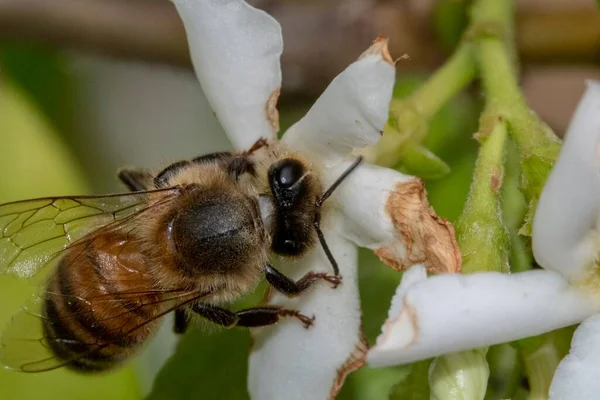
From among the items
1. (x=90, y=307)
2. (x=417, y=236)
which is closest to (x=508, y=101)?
(x=417, y=236)

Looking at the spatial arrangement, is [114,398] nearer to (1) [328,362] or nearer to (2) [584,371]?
(1) [328,362]

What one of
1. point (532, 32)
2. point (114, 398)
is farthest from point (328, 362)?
point (532, 32)

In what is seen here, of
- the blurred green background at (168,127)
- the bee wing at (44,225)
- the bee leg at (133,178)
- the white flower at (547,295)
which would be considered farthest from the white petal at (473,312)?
the bee leg at (133,178)

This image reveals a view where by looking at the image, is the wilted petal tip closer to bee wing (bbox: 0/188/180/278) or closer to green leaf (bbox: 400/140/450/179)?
green leaf (bbox: 400/140/450/179)

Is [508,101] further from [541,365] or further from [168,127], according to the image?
[168,127]

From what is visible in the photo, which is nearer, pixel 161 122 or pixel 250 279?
pixel 250 279

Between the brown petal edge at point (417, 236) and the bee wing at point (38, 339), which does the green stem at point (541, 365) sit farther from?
the bee wing at point (38, 339)

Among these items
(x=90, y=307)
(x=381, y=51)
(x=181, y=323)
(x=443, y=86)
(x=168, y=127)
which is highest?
(x=381, y=51)
